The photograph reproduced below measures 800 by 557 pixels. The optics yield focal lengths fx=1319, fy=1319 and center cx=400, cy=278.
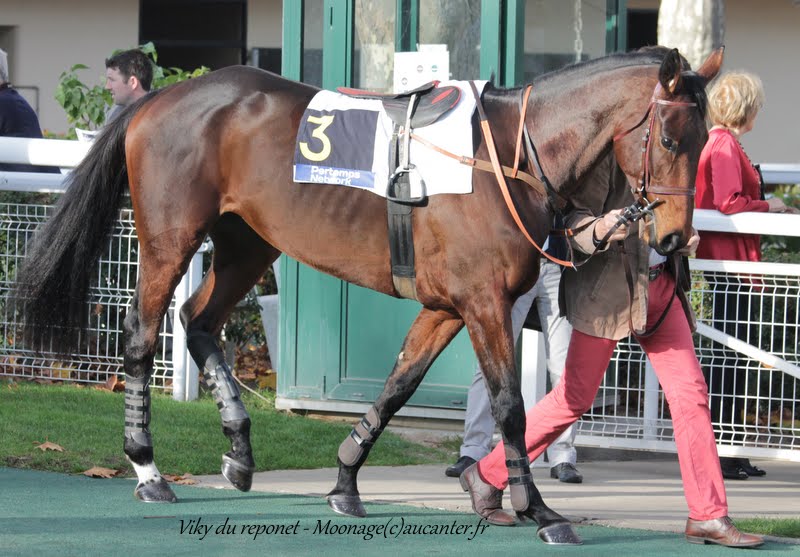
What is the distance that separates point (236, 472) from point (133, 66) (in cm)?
373

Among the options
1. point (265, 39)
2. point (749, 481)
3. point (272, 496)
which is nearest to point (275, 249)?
point (272, 496)

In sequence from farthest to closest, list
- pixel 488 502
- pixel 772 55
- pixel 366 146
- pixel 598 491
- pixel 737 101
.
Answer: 1. pixel 772 55
2. pixel 737 101
3. pixel 598 491
4. pixel 488 502
5. pixel 366 146

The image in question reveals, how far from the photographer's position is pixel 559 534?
4.93 meters

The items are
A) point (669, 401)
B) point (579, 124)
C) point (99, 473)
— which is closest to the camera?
point (579, 124)

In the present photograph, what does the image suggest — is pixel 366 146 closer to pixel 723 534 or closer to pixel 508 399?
pixel 508 399

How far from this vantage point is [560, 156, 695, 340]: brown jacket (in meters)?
4.97

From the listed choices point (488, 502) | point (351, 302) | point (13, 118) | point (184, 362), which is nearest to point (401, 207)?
point (488, 502)

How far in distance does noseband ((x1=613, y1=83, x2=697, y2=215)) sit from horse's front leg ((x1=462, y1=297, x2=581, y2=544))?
645 mm

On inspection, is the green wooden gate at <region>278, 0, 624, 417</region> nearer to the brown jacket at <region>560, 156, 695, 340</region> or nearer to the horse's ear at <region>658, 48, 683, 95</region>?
the brown jacket at <region>560, 156, 695, 340</region>

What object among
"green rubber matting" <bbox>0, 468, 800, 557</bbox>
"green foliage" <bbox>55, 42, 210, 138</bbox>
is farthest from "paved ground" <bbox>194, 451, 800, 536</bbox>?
"green foliage" <bbox>55, 42, 210, 138</bbox>

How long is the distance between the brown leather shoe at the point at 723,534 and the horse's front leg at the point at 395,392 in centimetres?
123

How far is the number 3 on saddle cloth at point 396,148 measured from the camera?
16.5 feet

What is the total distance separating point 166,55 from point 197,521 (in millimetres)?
12123

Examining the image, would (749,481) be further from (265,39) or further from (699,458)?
(265,39)
